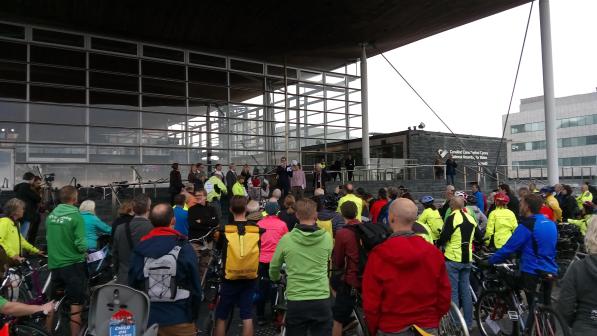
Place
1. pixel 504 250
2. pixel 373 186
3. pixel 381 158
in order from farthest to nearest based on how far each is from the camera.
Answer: pixel 381 158, pixel 373 186, pixel 504 250

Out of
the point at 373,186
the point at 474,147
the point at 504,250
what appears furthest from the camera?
the point at 474,147

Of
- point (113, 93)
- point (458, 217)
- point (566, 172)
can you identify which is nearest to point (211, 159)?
point (113, 93)

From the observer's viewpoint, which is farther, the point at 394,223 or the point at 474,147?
the point at 474,147

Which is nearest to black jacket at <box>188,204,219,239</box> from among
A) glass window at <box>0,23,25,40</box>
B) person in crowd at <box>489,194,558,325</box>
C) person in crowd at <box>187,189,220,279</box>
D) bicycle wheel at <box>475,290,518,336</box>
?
person in crowd at <box>187,189,220,279</box>

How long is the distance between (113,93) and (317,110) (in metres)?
10.8

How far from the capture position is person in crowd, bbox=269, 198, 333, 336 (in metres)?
4.48

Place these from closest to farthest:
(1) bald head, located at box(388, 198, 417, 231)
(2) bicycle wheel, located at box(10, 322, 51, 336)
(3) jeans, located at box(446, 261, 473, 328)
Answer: (1) bald head, located at box(388, 198, 417, 231)
(2) bicycle wheel, located at box(10, 322, 51, 336)
(3) jeans, located at box(446, 261, 473, 328)

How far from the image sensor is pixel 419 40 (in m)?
23.7

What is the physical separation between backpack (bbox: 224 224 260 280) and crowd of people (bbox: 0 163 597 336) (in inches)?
0.4

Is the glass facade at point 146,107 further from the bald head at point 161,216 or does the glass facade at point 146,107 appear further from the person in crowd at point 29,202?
the bald head at point 161,216

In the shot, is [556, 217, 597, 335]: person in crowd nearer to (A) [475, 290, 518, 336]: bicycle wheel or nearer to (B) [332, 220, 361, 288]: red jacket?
(B) [332, 220, 361, 288]: red jacket

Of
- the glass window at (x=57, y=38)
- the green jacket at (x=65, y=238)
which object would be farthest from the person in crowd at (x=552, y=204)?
the glass window at (x=57, y=38)

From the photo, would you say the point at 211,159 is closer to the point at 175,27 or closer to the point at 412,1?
the point at 175,27

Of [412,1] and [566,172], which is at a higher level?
[412,1]
